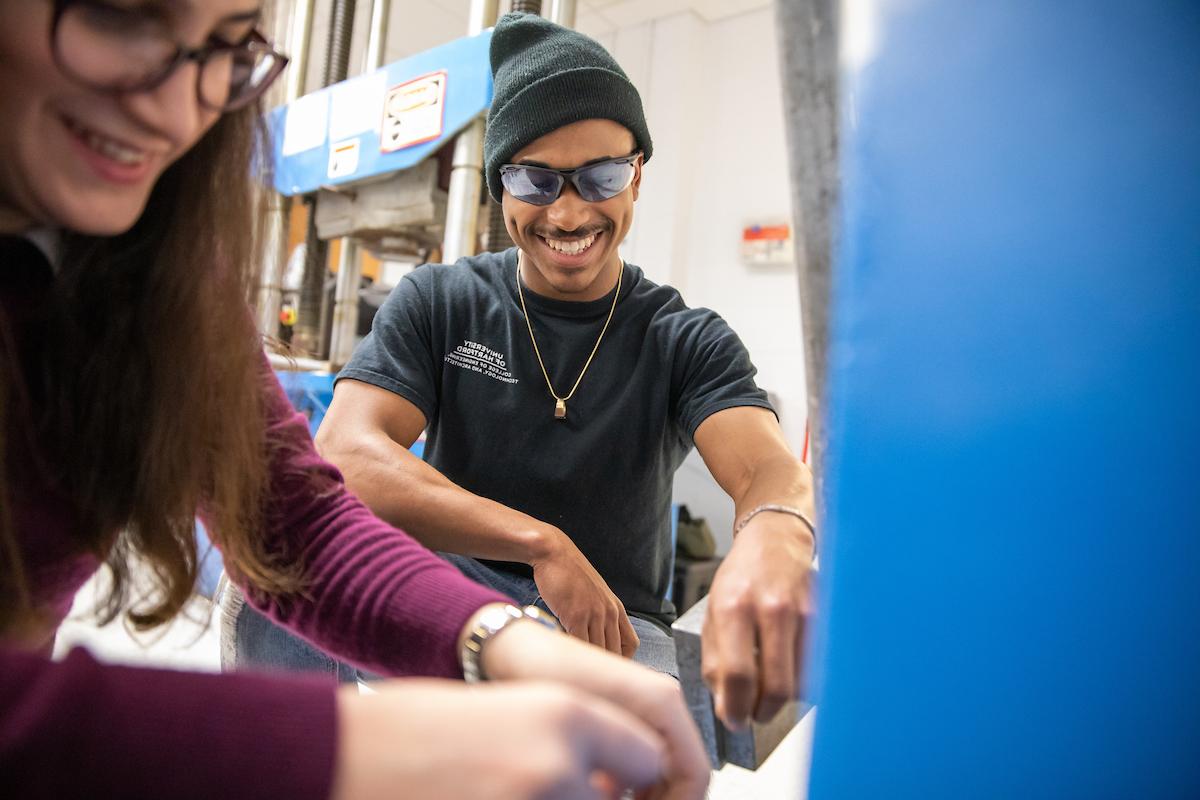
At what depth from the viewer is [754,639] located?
1.51 ft

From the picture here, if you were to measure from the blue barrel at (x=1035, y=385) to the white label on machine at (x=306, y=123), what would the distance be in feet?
6.89

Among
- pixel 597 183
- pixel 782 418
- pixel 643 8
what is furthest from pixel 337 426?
pixel 643 8

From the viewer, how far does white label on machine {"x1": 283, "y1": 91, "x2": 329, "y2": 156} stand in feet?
6.89

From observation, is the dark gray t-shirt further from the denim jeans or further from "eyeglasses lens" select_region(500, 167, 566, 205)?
"eyeglasses lens" select_region(500, 167, 566, 205)

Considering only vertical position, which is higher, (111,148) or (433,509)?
(111,148)

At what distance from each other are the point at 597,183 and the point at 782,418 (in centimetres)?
242

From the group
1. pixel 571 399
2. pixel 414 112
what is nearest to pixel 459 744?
pixel 571 399

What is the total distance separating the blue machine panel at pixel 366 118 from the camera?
1637mm

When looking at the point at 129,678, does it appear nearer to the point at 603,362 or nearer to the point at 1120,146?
the point at 1120,146

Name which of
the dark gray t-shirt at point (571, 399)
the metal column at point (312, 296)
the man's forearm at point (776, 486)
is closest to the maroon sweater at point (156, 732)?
the man's forearm at point (776, 486)

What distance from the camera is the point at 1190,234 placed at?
1.00 ft

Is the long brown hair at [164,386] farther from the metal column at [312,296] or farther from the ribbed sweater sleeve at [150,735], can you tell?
the metal column at [312,296]

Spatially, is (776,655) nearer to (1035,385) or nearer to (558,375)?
(1035,385)

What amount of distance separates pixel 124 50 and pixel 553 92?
0.77 metres
